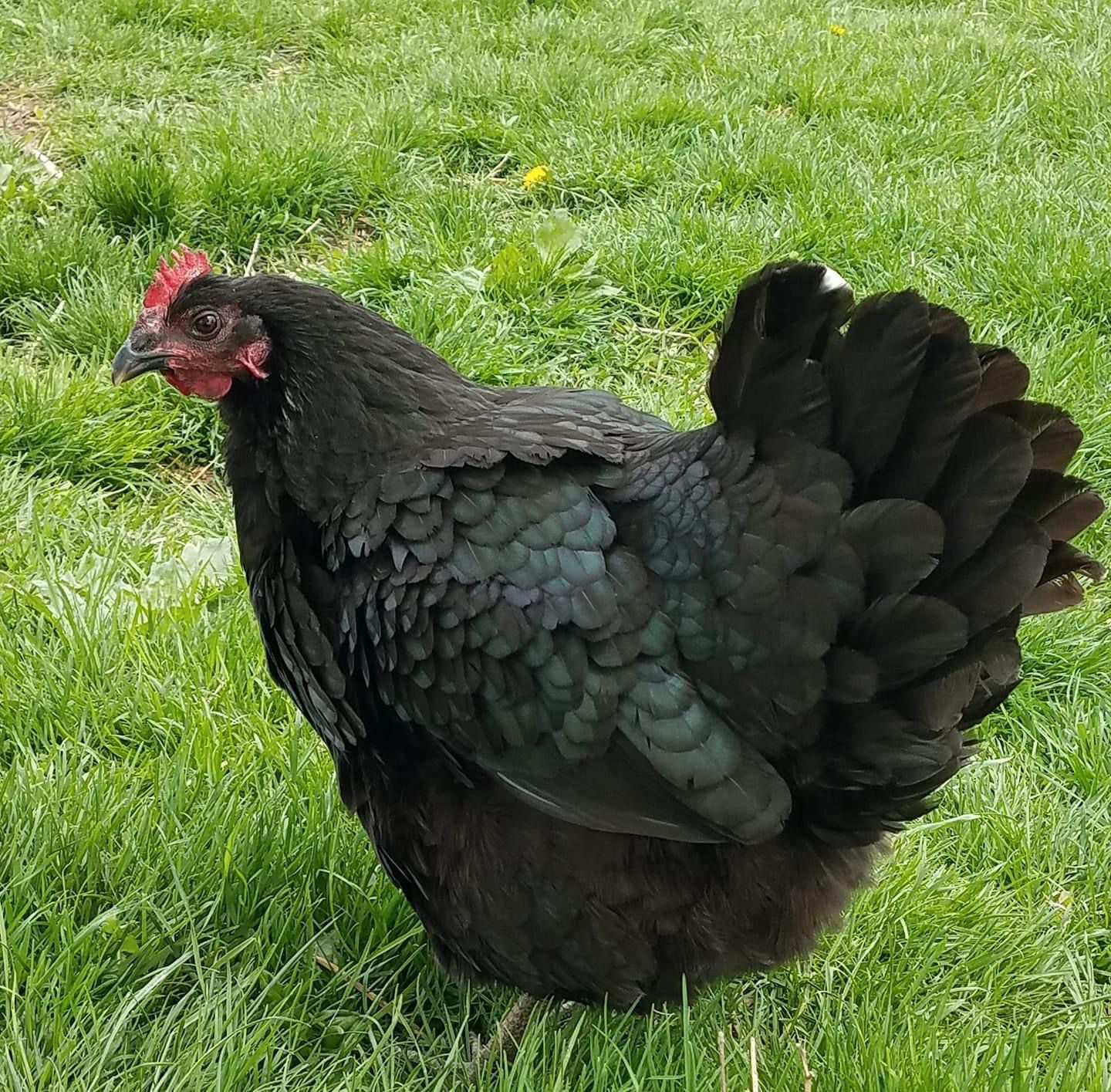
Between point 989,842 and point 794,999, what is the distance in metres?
0.63

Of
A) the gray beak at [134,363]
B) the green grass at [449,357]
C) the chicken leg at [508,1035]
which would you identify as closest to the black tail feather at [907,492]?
the green grass at [449,357]

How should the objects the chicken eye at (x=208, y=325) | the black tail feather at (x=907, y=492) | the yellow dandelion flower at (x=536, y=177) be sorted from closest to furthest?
the black tail feather at (x=907, y=492), the chicken eye at (x=208, y=325), the yellow dandelion flower at (x=536, y=177)

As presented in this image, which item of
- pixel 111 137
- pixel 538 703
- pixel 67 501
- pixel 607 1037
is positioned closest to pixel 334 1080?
pixel 607 1037

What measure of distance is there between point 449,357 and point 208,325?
5.68ft

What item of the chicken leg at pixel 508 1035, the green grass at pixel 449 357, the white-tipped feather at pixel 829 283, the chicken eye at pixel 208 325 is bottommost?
the chicken leg at pixel 508 1035

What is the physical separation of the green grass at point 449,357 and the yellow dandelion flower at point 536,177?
0.04 metres

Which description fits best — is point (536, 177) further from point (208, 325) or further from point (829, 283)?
point (829, 283)

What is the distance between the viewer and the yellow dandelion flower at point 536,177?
4.83 m

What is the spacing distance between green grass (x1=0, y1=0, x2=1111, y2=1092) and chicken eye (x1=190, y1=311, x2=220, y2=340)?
985 millimetres

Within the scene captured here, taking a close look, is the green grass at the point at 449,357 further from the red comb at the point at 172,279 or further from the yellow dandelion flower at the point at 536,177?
the red comb at the point at 172,279

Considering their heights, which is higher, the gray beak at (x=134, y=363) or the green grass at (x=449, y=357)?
the gray beak at (x=134, y=363)

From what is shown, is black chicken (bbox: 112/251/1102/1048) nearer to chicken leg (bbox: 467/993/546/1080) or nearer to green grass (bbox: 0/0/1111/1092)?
chicken leg (bbox: 467/993/546/1080)

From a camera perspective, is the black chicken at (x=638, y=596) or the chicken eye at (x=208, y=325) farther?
the chicken eye at (x=208, y=325)

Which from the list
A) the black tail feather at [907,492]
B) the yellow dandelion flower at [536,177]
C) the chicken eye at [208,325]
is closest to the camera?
the black tail feather at [907,492]
